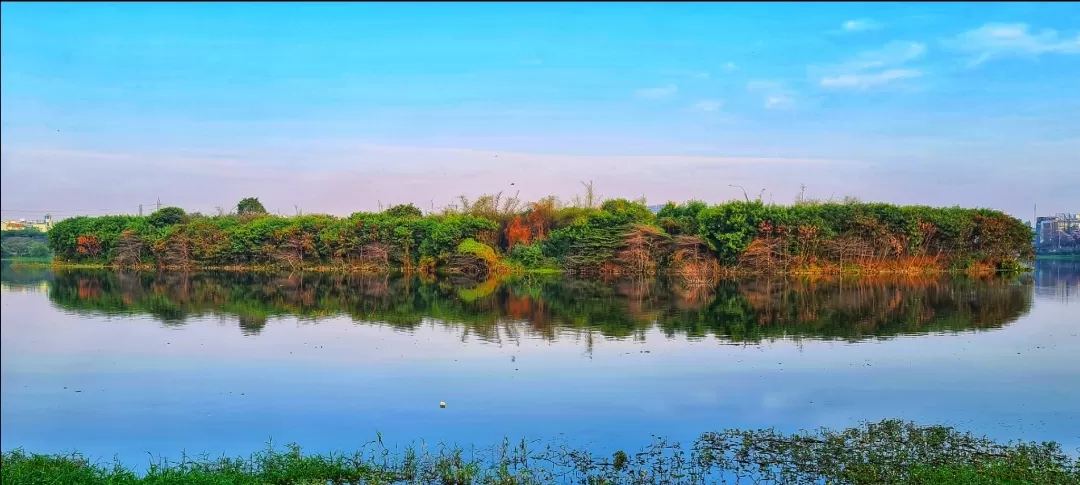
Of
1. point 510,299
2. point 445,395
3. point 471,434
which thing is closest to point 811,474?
point 471,434

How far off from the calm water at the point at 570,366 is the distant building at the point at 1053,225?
41.2 metres

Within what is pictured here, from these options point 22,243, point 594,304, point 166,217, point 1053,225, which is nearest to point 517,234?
point 594,304

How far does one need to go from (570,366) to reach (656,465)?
219 inches

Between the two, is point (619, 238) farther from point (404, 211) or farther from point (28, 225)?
point (28, 225)

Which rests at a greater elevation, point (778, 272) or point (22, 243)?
point (22, 243)

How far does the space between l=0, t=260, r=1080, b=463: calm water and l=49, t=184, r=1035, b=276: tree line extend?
41.9 ft

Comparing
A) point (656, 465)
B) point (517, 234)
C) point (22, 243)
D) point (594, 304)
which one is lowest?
point (656, 465)

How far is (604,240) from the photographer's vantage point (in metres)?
40.0

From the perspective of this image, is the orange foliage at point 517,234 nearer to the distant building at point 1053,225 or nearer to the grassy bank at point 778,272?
the grassy bank at point 778,272

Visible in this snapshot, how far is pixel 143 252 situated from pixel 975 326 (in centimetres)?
4376

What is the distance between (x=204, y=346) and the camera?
15.7 meters

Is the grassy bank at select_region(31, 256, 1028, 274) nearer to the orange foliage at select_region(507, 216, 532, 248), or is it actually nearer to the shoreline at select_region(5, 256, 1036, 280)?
the shoreline at select_region(5, 256, 1036, 280)

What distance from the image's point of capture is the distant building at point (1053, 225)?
5875 cm

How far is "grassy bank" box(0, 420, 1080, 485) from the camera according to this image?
22.9 ft
